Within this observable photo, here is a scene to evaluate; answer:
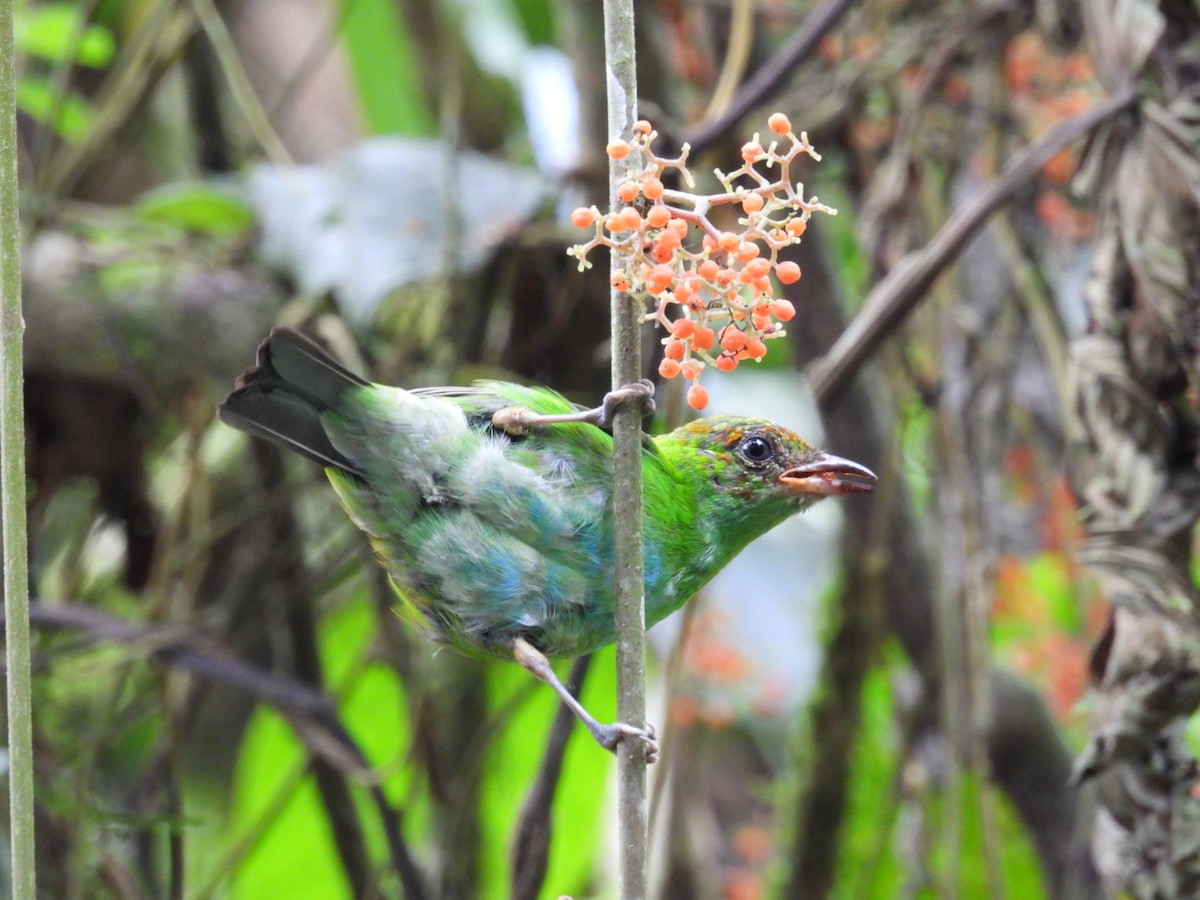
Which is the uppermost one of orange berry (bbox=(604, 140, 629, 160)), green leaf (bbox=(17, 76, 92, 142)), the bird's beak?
green leaf (bbox=(17, 76, 92, 142))

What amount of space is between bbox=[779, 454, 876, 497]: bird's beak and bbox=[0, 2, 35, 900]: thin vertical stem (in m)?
1.20

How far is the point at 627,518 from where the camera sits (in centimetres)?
151

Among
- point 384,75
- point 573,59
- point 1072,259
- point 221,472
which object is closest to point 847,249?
point 1072,259

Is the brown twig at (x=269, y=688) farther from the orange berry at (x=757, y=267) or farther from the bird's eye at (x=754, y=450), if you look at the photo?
the orange berry at (x=757, y=267)

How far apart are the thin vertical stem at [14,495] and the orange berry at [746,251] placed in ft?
2.39

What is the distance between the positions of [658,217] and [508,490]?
72 centimetres

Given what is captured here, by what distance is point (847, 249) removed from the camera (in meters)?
4.63

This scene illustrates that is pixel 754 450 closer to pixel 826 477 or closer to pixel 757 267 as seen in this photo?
pixel 826 477

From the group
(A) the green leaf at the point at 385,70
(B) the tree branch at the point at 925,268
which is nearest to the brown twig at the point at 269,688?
(B) the tree branch at the point at 925,268

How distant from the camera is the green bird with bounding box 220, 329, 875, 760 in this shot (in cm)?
199

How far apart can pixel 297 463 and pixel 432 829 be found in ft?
3.89

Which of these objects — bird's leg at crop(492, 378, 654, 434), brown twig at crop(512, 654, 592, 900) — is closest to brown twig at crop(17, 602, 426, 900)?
brown twig at crop(512, 654, 592, 900)

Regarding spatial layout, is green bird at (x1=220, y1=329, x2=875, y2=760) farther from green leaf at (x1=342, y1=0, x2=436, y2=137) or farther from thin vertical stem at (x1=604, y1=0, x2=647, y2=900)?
green leaf at (x1=342, y1=0, x2=436, y2=137)

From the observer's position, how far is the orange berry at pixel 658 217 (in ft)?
4.57
